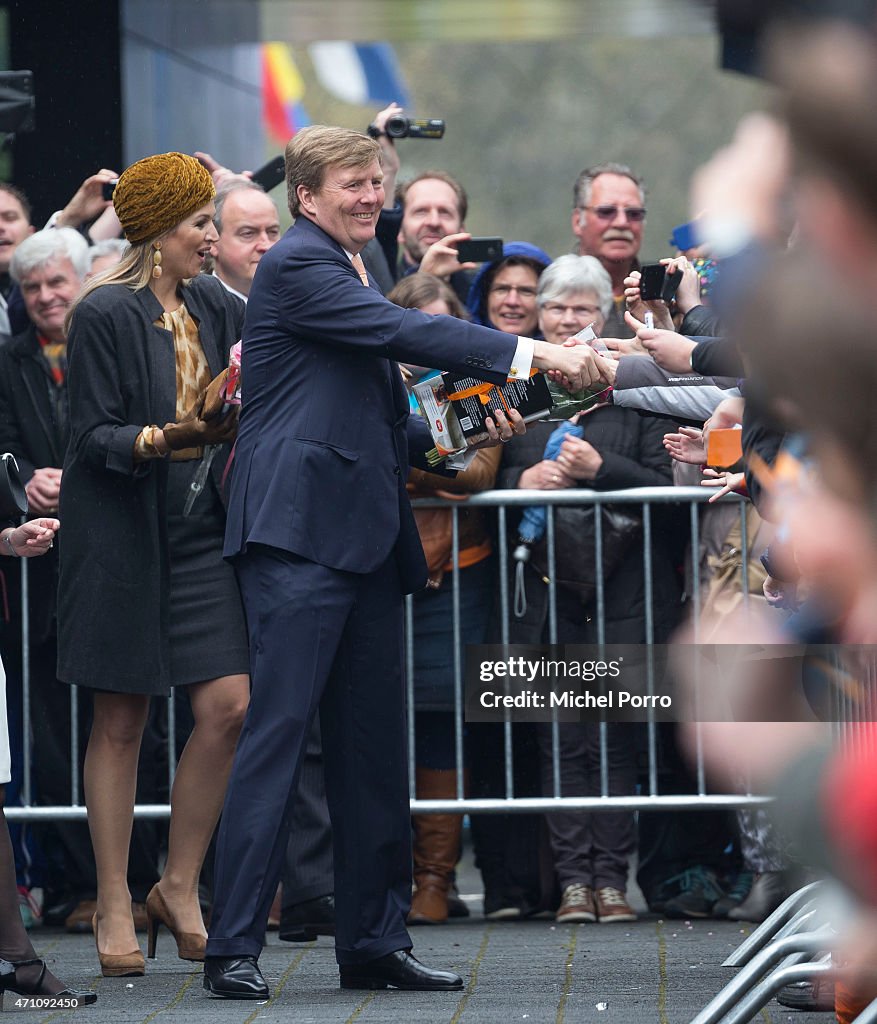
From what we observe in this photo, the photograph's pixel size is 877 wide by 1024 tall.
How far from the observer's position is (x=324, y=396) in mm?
4621

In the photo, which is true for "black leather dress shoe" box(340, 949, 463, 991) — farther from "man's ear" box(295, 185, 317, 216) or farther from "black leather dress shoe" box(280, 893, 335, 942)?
"man's ear" box(295, 185, 317, 216)

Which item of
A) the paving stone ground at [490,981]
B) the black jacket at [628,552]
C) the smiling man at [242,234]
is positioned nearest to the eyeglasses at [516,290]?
the black jacket at [628,552]

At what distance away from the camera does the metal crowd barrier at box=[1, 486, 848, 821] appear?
594 cm

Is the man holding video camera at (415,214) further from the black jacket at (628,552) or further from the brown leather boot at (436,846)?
the brown leather boot at (436,846)

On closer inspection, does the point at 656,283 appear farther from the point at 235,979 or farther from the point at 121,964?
the point at 121,964

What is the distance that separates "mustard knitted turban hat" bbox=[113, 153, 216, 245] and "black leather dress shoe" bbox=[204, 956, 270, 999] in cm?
197

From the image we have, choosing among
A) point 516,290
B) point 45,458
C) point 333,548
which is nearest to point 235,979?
point 333,548

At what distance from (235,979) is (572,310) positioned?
8.92ft

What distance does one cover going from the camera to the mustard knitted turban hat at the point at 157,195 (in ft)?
16.6

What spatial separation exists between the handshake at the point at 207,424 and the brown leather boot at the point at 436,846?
5.83ft

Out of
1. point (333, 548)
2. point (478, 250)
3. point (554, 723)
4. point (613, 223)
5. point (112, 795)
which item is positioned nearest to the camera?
point (333, 548)

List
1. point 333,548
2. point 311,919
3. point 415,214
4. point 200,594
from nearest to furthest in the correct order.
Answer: point 333,548, point 200,594, point 311,919, point 415,214

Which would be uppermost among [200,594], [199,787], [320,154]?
[320,154]

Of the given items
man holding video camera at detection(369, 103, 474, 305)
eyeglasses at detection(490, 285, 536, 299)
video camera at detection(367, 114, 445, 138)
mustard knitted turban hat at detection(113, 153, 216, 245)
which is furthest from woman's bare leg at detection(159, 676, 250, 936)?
video camera at detection(367, 114, 445, 138)
